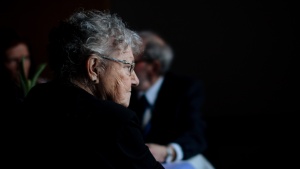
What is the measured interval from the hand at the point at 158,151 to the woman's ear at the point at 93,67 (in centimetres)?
86

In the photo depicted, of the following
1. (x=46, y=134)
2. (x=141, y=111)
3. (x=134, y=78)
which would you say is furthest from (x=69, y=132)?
(x=141, y=111)

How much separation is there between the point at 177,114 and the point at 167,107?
0.08 meters

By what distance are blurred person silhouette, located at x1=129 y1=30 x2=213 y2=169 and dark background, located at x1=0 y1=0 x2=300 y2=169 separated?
1484 mm

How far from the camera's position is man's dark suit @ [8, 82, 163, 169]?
1176 mm

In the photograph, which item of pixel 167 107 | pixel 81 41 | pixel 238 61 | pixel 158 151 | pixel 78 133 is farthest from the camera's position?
pixel 238 61

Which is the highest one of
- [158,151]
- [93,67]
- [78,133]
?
[93,67]

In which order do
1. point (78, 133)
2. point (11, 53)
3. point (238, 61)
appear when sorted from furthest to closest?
point (238, 61)
point (11, 53)
point (78, 133)

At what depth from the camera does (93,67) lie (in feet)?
4.50

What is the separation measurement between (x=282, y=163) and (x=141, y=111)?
160cm

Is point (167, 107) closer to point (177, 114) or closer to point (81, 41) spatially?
point (177, 114)

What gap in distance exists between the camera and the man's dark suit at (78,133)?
3.86ft

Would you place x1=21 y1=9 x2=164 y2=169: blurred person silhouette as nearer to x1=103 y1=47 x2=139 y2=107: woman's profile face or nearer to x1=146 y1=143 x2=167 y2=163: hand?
x1=103 y1=47 x2=139 y2=107: woman's profile face

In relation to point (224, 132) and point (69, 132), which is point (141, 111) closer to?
point (69, 132)

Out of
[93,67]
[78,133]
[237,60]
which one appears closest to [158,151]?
[93,67]
